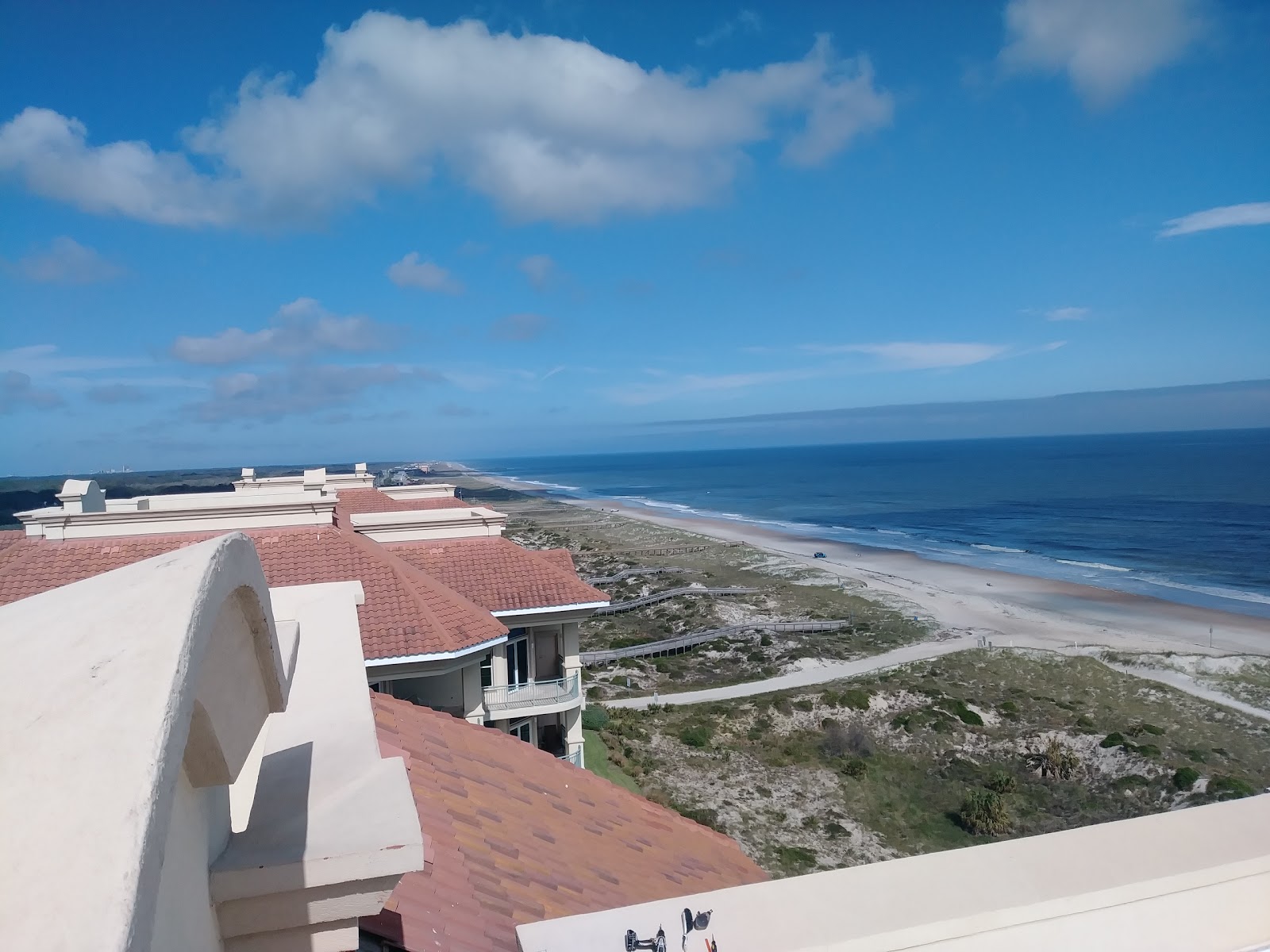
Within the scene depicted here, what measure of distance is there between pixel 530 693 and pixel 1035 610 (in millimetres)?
39888

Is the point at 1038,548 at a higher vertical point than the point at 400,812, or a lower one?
lower

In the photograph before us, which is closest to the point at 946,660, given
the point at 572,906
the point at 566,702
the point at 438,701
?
the point at 566,702

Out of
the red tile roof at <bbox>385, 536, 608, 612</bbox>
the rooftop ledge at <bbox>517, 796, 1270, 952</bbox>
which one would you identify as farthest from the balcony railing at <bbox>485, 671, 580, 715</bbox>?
the rooftop ledge at <bbox>517, 796, 1270, 952</bbox>

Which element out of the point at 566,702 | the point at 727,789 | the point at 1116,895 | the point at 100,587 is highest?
the point at 100,587

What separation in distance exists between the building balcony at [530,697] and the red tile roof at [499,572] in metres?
1.50

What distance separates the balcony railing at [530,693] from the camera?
14016 millimetres

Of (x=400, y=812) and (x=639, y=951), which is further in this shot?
(x=639, y=951)

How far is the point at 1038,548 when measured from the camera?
223ft

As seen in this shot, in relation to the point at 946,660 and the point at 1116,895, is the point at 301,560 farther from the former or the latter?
the point at 946,660

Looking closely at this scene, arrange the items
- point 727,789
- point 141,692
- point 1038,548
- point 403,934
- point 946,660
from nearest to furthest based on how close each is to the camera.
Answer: point 141,692, point 403,934, point 727,789, point 946,660, point 1038,548

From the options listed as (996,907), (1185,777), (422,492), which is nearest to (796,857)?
(1185,777)

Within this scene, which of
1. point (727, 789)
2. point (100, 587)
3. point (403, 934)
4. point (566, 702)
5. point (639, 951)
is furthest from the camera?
point (727, 789)

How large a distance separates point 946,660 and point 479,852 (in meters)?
34.5

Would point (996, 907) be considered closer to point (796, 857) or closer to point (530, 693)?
point (530, 693)
